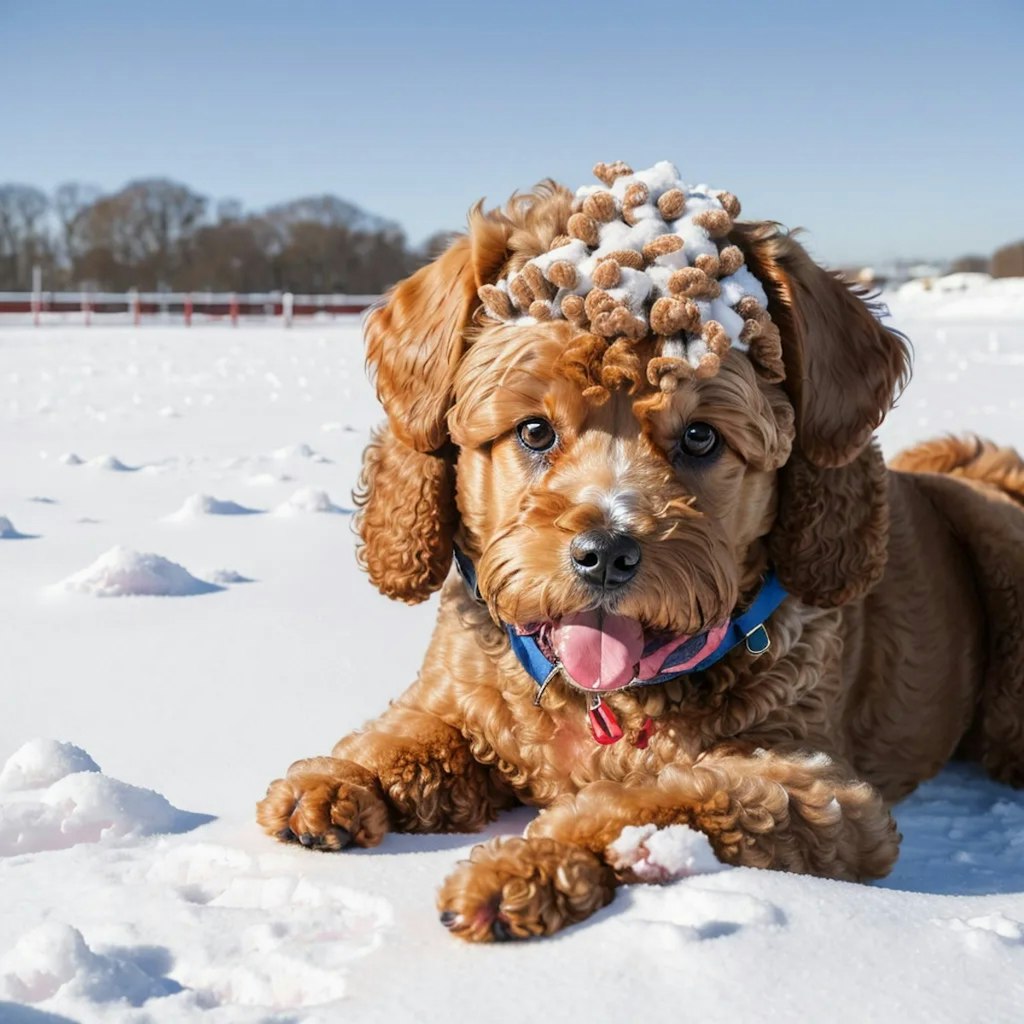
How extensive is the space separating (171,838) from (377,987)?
3.20 feet

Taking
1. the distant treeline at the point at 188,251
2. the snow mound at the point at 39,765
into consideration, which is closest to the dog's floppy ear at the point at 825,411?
the snow mound at the point at 39,765

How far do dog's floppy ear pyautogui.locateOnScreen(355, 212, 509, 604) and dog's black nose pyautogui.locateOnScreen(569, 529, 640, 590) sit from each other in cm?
74

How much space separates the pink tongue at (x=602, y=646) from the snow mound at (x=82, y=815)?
1001 mm

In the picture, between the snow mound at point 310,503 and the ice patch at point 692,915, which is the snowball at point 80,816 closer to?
the ice patch at point 692,915

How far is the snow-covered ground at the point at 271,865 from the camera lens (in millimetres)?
2188

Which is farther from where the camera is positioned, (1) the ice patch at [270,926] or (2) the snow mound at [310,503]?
(2) the snow mound at [310,503]

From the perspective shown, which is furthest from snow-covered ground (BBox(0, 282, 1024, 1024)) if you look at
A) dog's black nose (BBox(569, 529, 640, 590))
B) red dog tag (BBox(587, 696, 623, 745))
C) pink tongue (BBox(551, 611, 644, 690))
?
dog's black nose (BBox(569, 529, 640, 590))

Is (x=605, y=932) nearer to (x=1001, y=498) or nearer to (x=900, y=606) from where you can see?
A: (x=900, y=606)

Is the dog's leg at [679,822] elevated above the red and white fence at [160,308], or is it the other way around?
the red and white fence at [160,308]

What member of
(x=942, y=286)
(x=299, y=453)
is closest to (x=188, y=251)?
(x=942, y=286)

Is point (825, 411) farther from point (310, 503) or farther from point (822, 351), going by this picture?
point (310, 503)

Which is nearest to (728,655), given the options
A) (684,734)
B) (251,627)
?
(684,734)

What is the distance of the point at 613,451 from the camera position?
9.86 feet

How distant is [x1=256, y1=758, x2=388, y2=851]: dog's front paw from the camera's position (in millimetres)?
2949
